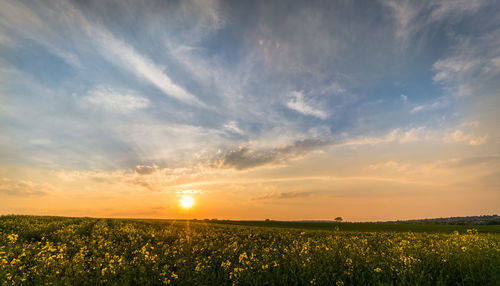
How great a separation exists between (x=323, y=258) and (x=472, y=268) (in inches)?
180

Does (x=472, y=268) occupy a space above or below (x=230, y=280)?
above

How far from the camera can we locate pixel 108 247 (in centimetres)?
1189

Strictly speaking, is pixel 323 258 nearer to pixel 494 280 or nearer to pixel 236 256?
pixel 236 256

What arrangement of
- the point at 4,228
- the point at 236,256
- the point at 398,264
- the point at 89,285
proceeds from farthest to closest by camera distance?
the point at 4,228, the point at 236,256, the point at 398,264, the point at 89,285

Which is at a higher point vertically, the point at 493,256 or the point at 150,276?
the point at 493,256

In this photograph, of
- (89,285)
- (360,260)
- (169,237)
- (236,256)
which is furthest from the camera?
(169,237)

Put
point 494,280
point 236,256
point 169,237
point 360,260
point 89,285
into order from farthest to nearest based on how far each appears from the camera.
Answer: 1. point 169,237
2. point 236,256
3. point 360,260
4. point 89,285
5. point 494,280

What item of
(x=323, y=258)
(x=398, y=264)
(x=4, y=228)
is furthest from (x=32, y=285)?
(x=4, y=228)

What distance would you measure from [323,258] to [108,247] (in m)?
9.89

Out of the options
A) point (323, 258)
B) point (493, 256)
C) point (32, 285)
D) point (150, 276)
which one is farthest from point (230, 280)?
point (493, 256)

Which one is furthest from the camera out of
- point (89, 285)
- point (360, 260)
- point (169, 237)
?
point (169, 237)

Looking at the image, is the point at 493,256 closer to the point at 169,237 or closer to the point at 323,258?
the point at 323,258

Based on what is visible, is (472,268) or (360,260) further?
(360,260)

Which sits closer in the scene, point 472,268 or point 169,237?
point 472,268
